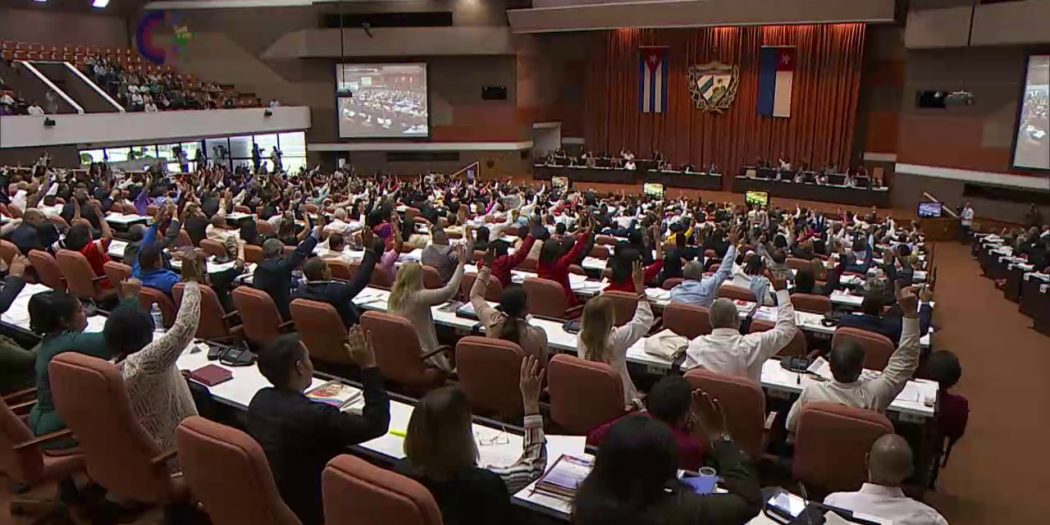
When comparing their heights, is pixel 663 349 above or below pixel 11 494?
above

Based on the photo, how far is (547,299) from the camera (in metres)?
7.00

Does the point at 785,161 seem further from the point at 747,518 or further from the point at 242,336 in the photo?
the point at 747,518

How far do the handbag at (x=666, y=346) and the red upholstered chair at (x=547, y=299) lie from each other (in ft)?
5.81

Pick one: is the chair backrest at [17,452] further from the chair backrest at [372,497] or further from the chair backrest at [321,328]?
the chair backrest at [372,497]

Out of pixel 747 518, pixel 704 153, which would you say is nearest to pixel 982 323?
pixel 747 518

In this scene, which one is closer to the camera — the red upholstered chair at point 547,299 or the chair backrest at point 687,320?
the chair backrest at point 687,320

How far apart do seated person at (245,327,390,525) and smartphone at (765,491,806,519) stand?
166cm

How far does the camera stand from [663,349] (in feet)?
16.7

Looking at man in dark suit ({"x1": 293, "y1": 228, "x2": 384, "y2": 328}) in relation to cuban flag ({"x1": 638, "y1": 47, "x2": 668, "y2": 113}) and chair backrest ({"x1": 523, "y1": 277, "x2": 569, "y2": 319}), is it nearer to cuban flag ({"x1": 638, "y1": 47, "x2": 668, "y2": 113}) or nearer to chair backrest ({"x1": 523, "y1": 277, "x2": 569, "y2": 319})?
chair backrest ({"x1": 523, "y1": 277, "x2": 569, "y2": 319})

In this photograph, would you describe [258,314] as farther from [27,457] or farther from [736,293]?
[736,293]

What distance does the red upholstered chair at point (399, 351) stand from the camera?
5258mm

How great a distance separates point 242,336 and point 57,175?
10885 mm

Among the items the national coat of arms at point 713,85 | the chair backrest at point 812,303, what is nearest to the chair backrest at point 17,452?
the chair backrest at point 812,303

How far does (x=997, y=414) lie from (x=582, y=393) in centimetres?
483
